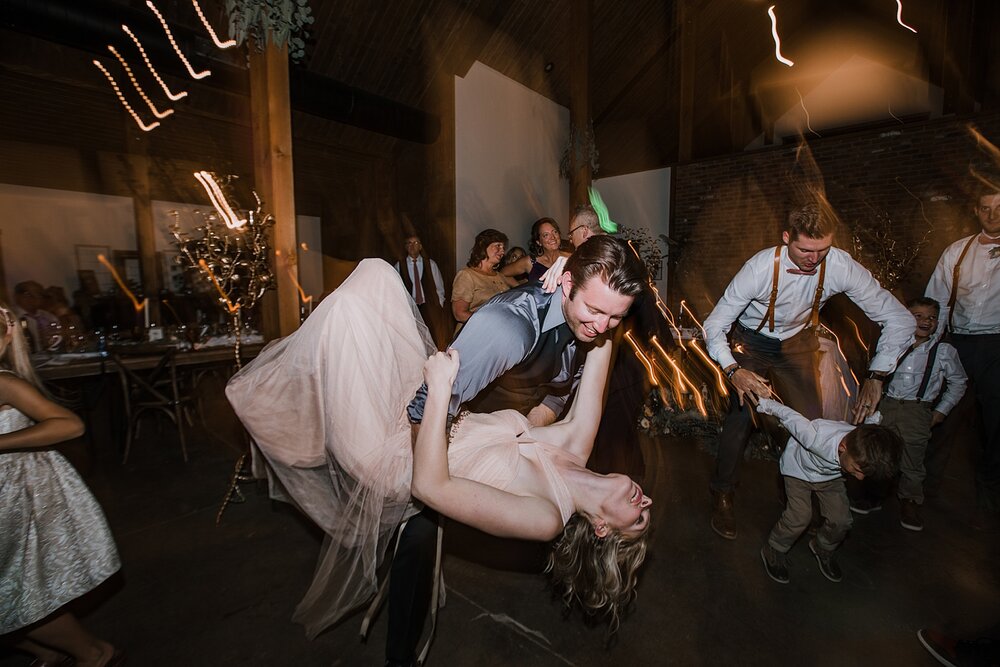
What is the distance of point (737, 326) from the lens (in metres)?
3.33

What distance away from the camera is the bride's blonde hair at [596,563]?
5.35 feet

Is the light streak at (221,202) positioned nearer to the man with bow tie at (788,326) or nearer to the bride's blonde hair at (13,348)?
the bride's blonde hair at (13,348)

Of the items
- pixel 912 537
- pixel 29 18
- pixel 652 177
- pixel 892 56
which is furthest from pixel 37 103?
pixel 892 56

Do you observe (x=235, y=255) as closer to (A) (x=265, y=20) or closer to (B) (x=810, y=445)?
(A) (x=265, y=20)

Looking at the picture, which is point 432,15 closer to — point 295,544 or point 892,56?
point 295,544

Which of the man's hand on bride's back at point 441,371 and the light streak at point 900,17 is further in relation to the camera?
the light streak at point 900,17

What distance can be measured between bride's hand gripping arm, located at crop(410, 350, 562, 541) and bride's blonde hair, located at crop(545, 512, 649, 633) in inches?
8.3

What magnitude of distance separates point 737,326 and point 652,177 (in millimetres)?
6568

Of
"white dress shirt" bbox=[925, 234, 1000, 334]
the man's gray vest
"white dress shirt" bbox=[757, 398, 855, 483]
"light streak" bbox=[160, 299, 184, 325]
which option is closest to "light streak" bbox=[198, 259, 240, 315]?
the man's gray vest

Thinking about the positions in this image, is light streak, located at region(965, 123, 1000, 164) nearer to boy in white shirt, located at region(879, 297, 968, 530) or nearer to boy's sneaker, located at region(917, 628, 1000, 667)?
boy in white shirt, located at region(879, 297, 968, 530)

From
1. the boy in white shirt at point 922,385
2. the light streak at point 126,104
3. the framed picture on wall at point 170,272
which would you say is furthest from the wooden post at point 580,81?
the framed picture on wall at point 170,272

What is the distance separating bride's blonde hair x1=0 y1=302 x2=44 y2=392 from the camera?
176 cm

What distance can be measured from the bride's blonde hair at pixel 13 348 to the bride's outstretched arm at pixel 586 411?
210cm

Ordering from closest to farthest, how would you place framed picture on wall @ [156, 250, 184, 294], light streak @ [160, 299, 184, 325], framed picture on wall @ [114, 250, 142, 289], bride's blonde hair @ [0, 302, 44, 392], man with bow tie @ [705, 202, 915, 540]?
bride's blonde hair @ [0, 302, 44, 392], man with bow tie @ [705, 202, 915, 540], light streak @ [160, 299, 184, 325], framed picture on wall @ [114, 250, 142, 289], framed picture on wall @ [156, 250, 184, 294]
